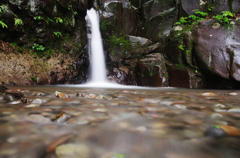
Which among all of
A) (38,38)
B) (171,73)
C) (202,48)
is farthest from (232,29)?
(38,38)

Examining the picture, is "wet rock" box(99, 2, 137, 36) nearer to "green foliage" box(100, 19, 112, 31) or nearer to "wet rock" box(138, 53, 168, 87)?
"green foliage" box(100, 19, 112, 31)

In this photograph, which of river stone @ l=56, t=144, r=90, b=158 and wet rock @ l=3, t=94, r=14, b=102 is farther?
wet rock @ l=3, t=94, r=14, b=102

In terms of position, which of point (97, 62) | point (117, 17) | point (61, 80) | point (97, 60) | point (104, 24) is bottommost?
point (61, 80)

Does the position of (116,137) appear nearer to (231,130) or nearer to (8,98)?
(231,130)

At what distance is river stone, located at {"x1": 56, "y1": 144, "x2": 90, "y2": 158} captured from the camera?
71cm

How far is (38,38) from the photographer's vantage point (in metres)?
7.20

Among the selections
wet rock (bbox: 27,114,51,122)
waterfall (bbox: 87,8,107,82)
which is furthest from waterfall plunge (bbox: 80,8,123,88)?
wet rock (bbox: 27,114,51,122)

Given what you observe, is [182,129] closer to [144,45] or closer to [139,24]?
[144,45]

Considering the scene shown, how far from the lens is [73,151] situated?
75 cm

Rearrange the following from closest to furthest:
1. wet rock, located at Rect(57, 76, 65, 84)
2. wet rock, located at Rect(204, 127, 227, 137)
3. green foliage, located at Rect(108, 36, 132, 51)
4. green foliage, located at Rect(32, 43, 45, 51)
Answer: wet rock, located at Rect(204, 127, 227, 137) < green foliage, located at Rect(32, 43, 45, 51) < wet rock, located at Rect(57, 76, 65, 84) < green foliage, located at Rect(108, 36, 132, 51)

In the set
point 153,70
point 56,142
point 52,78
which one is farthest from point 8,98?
point 153,70

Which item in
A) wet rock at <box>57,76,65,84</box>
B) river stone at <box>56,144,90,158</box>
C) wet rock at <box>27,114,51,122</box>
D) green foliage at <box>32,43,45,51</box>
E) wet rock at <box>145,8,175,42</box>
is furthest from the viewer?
wet rock at <box>145,8,175,42</box>

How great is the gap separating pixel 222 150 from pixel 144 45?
8.35 meters

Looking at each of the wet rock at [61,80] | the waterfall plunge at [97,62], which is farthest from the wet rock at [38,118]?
the waterfall plunge at [97,62]
